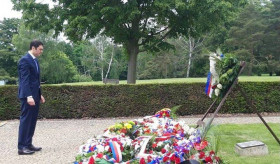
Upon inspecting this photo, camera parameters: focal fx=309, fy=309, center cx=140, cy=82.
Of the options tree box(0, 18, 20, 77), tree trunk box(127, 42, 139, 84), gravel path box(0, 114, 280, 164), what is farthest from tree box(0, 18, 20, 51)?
gravel path box(0, 114, 280, 164)

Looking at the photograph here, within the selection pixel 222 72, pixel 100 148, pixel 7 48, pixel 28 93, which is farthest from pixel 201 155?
pixel 7 48

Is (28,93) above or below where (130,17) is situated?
below

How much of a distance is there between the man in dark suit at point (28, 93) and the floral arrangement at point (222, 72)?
313cm

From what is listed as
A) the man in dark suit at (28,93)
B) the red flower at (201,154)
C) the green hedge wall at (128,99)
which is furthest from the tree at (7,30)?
the red flower at (201,154)

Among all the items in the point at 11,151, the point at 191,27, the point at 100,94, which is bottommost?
the point at 11,151

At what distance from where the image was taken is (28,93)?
544cm

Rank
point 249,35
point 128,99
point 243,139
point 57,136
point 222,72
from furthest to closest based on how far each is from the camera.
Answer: point 249,35 → point 128,99 → point 57,136 → point 243,139 → point 222,72

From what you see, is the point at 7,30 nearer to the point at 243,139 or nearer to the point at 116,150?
the point at 243,139

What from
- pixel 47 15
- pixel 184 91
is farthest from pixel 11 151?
pixel 47 15

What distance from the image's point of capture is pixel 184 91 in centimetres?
1069

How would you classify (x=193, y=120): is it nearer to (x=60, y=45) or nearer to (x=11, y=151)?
(x=11, y=151)

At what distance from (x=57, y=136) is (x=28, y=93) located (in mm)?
2347

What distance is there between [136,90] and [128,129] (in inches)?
282

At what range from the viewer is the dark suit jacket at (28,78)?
5.48 m
